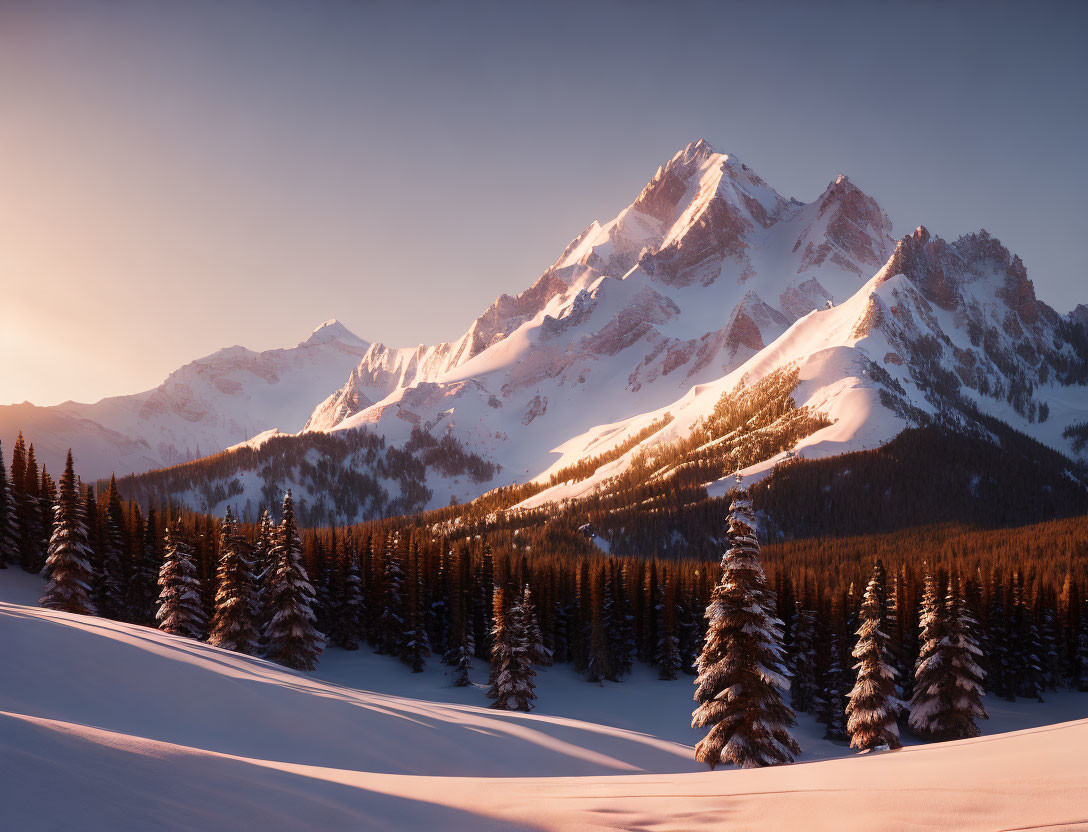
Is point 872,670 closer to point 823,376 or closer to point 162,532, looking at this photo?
point 162,532

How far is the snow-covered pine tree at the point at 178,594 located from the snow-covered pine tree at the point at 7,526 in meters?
17.7

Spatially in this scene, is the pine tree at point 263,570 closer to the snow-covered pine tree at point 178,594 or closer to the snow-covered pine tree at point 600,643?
the snow-covered pine tree at point 178,594

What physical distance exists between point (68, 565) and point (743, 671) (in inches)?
1752

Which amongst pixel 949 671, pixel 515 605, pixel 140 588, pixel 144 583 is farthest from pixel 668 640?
pixel 140 588

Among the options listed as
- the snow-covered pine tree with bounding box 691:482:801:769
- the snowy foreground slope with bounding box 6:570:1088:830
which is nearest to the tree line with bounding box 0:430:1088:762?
the snow-covered pine tree with bounding box 691:482:801:769

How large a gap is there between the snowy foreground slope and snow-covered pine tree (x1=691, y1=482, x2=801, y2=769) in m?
7.46

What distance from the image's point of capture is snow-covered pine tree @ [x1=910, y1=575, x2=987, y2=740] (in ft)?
116

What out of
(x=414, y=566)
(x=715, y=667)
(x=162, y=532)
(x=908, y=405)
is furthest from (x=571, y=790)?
(x=908, y=405)

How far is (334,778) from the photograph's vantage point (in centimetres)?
848

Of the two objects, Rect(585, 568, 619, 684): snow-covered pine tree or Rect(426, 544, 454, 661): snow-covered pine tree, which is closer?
Rect(585, 568, 619, 684): snow-covered pine tree

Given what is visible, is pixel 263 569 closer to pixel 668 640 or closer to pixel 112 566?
pixel 112 566

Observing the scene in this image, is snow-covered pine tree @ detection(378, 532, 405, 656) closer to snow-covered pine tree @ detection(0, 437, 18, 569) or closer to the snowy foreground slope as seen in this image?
snow-covered pine tree @ detection(0, 437, 18, 569)

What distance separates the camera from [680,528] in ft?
445

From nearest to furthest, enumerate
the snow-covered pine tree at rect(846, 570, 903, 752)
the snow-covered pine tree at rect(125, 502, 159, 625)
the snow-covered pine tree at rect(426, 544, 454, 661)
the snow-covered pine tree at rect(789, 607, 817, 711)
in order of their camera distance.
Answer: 1. the snow-covered pine tree at rect(846, 570, 903, 752)
2. the snow-covered pine tree at rect(125, 502, 159, 625)
3. the snow-covered pine tree at rect(789, 607, 817, 711)
4. the snow-covered pine tree at rect(426, 544, 454, 661)
